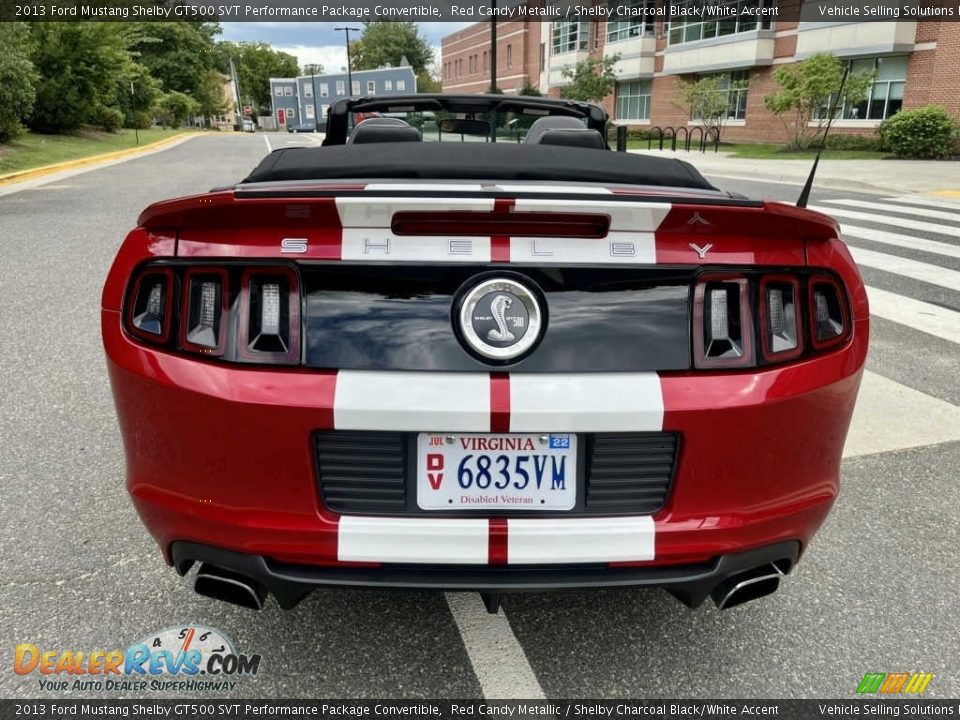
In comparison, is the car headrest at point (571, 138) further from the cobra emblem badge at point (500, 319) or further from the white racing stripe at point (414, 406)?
the white racing stripe at point (414, 406)

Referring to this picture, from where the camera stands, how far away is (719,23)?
3428 centimetres

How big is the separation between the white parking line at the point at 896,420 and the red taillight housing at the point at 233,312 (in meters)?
2.83

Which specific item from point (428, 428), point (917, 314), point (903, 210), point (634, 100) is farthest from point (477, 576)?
point (634, 100)

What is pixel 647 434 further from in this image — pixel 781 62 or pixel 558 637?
pixel 781 62

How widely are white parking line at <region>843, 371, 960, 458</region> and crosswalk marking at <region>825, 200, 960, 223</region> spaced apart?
8.02 meters

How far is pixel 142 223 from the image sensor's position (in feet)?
6.01

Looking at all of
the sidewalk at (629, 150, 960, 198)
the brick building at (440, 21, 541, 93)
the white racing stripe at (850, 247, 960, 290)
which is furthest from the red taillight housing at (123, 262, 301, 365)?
the brick building at (440, 21, 541, 93)

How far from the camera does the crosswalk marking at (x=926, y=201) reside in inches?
482

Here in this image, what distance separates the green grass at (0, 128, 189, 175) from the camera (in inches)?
739

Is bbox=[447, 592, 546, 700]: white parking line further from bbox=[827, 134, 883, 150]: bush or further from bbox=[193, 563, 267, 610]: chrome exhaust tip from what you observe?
bbox=[827, 134, 883, 150]: bush

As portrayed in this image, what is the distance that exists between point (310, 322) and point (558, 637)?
1.22 m

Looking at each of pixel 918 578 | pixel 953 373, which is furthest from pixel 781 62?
pixel 918 578

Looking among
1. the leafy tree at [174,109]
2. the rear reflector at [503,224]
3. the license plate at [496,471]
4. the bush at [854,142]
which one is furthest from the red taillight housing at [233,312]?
the leafy tree at [174,109]

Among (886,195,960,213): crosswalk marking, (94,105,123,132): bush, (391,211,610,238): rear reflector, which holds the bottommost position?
(886,195,960,213): crosswalk marking
